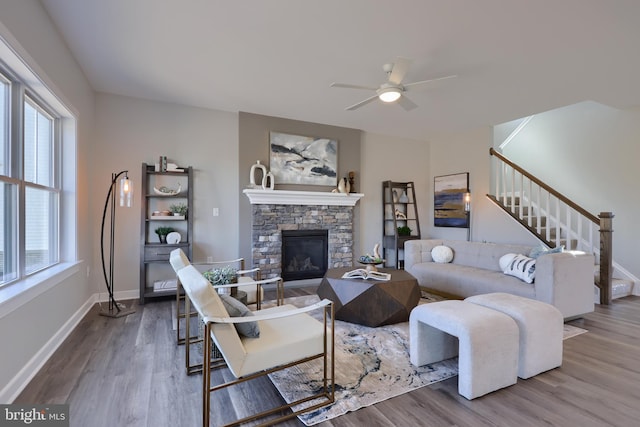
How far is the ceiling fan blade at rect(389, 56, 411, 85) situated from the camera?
264cm

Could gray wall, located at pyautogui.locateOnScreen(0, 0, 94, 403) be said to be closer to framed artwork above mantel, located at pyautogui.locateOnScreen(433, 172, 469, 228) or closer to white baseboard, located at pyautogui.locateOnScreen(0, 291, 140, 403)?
white baseboard, located at pyautogui.locateOnScreen(0, 291, 140, 403)

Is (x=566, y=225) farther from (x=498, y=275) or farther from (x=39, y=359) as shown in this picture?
(x=39, y=359)

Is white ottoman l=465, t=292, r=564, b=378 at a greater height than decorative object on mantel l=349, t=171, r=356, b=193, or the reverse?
decorative object on mantel l=349, t=171, r=356, b=193

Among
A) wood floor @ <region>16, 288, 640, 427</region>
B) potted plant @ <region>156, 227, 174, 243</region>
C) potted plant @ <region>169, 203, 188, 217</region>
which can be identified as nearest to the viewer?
wood floor @ <region>16, 288, 640, 427</region>

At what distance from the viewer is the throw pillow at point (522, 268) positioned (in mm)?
3498

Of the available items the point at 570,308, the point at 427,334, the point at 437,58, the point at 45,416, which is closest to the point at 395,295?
the point at 427,334

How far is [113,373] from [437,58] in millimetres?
3911

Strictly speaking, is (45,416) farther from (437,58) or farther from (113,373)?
(437,58)

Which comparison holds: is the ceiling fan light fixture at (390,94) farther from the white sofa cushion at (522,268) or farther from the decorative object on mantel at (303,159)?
the white sofa cushion at (522,268)

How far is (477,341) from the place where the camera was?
1.95 m

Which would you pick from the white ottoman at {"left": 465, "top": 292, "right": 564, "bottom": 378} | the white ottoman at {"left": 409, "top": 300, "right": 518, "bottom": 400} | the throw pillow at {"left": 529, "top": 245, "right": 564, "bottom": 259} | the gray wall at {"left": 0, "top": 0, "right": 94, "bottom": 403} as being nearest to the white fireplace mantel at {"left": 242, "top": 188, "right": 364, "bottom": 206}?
the gray wall at {"left": 0, "top": 0, "right": 94, "bottom": 403}

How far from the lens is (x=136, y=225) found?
4.27 meters

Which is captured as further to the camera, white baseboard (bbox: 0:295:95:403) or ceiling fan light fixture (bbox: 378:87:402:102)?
ceiling fan light fixture (bbox: 378:87:402:102)

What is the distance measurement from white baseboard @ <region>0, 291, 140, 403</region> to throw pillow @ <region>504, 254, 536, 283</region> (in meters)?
4.53
